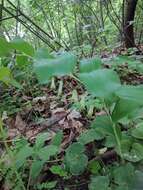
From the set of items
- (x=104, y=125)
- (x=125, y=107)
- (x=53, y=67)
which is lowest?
(x=104, y=125)

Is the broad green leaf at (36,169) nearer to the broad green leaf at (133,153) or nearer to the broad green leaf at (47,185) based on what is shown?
the broad green leaf at (47,185)

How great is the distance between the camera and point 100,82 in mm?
733

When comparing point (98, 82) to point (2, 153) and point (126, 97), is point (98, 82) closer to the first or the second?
point (126, 97)

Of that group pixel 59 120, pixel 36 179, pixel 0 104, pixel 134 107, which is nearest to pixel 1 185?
pixel 36 179

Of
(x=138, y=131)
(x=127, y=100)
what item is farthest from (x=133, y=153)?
(x=127, y=100)

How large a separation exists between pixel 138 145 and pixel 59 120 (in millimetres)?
669

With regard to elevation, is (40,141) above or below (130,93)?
below

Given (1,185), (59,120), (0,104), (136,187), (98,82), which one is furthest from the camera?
(0,104)

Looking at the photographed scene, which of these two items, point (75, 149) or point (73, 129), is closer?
point (75, 149)

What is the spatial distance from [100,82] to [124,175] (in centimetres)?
41

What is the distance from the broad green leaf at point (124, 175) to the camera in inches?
40.2

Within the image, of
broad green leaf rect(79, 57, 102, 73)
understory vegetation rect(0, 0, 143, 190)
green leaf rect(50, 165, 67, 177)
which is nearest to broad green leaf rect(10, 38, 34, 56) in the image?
understory vegetation rect(0, 0, 143, 190)

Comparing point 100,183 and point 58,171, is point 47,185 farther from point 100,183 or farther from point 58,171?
point 100,183

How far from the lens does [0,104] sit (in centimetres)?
222
